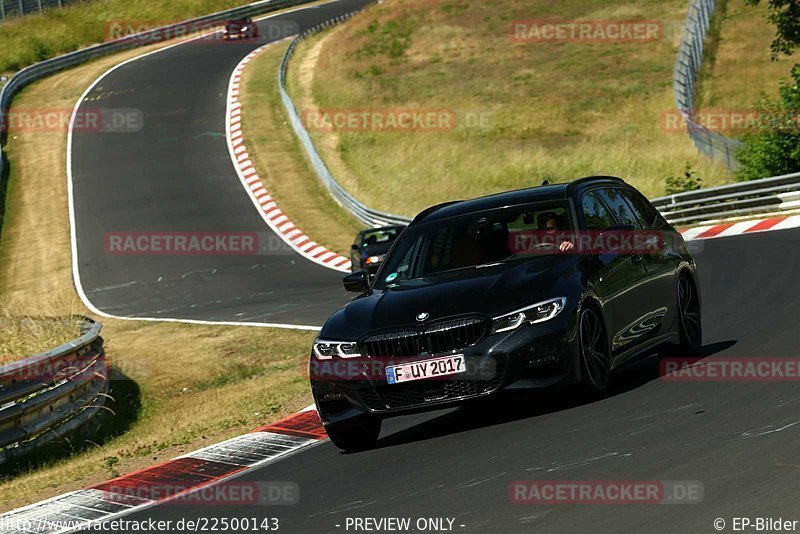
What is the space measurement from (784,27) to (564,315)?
88.3 feet

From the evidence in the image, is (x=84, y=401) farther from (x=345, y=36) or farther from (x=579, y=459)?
(x=345, y=36)

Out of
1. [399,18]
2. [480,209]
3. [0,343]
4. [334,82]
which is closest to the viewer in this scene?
→ [480,209]

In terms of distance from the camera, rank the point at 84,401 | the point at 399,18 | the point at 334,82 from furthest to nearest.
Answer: the point at 399,18, the point at 334,82, the point at 84,401

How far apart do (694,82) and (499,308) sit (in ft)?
132

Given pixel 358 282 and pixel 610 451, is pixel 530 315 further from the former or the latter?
A: pixel 358 282

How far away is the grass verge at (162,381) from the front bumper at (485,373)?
8.45 feet

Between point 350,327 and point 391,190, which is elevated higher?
point 350,327

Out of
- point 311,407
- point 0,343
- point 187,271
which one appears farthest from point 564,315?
point 187,271

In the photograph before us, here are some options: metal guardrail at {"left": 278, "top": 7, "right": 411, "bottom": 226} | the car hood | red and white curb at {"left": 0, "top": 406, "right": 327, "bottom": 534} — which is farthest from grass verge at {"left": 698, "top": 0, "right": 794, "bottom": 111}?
the car hood

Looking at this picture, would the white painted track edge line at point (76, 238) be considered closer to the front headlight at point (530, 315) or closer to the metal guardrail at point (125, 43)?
the metal guardrail at point (125, 43)

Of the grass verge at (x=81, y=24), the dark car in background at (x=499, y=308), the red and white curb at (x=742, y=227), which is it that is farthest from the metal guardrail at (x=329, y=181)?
the dark car in background at (x=499, y=308)

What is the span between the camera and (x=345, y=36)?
2368 inches

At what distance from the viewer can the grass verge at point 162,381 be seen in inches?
426

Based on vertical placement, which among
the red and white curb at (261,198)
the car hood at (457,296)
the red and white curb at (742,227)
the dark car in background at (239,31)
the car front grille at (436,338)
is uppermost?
the car hood at (457,296)
